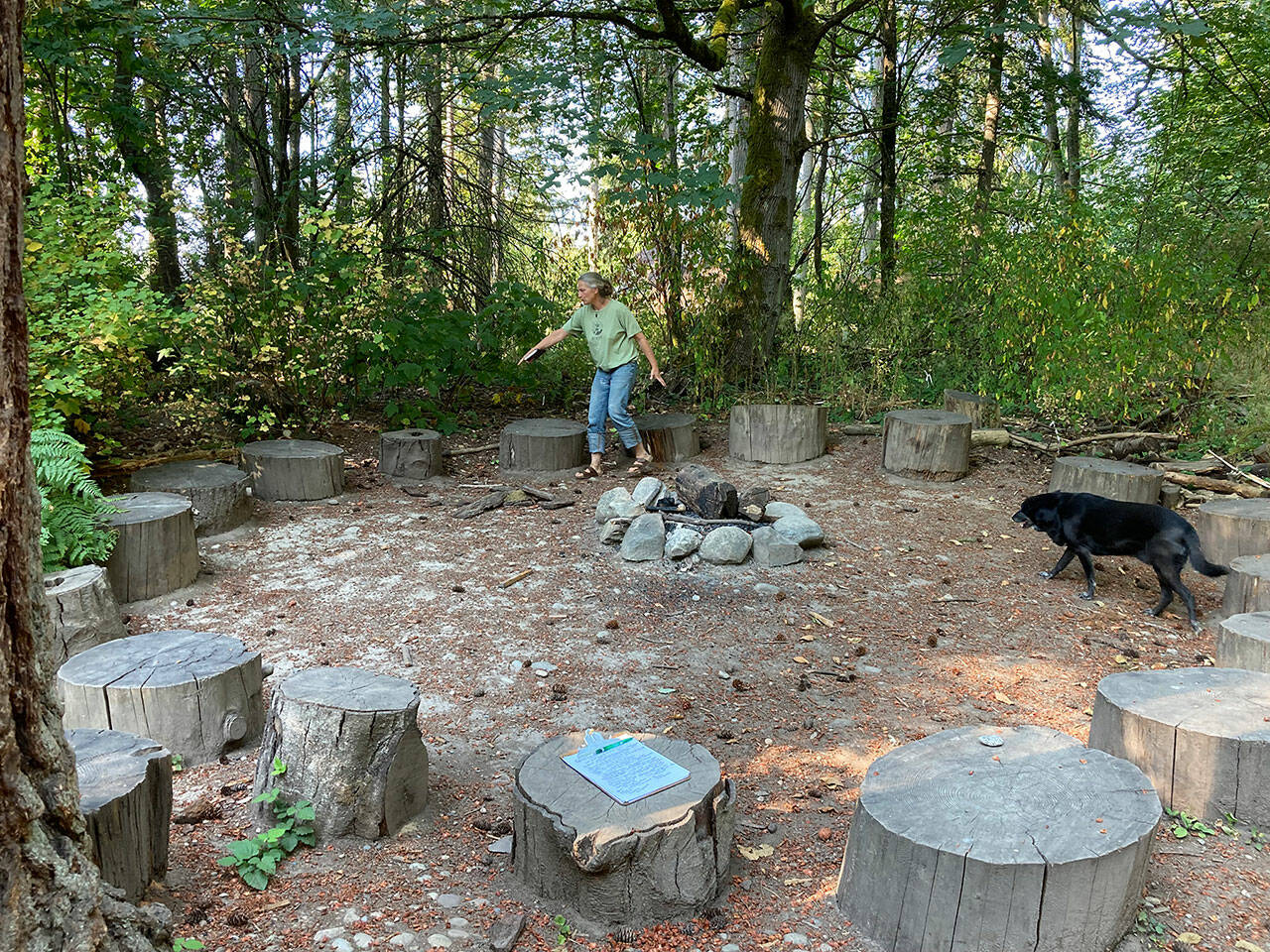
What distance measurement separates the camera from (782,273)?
10609 mm

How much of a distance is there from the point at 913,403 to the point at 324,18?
7.02 m

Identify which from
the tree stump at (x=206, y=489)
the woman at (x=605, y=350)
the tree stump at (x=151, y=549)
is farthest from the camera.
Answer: the woman at (x=605, y=350)

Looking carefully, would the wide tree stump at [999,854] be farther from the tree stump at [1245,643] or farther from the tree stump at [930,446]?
the tree stump at [930,446]

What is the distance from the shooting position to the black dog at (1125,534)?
17.6 ft

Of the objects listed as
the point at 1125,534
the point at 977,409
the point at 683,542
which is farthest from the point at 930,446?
the point at 683,542

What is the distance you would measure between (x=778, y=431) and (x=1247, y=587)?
14.4 feet

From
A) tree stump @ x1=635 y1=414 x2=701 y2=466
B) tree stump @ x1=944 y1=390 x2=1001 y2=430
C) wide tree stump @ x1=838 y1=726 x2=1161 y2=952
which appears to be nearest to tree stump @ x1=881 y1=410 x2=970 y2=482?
tree stump @ x1=944 y1=390 x2=1001 y2=430

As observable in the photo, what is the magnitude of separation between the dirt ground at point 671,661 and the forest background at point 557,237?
1.56 meters

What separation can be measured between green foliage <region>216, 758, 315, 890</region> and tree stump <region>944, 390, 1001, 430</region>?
25.5 feet

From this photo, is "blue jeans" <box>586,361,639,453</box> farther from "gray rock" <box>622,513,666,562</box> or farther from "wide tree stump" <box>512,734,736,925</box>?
"wide tree stump" <box>512,734,736,925</box>

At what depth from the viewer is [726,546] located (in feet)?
20.7

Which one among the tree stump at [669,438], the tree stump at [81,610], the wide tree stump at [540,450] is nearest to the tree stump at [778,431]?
the tree stump at [669,438]

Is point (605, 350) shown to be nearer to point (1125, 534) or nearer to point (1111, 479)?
point (1111, 479)

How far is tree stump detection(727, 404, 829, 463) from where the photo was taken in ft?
29.1
